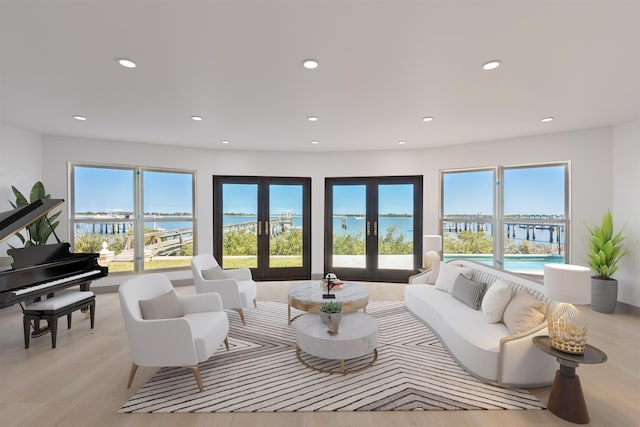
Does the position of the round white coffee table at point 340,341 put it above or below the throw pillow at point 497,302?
below

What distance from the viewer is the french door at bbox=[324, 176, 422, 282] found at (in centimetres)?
588

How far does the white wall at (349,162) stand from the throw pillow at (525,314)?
3188 mm

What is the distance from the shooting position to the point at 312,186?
6.09m

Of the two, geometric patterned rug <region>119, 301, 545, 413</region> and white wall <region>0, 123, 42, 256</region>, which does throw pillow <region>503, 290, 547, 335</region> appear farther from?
white wall <region>0, 123, 42, 256</region>

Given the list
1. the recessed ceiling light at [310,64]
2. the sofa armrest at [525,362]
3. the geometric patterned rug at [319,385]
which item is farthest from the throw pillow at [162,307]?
the sofa armrest at [525,362]

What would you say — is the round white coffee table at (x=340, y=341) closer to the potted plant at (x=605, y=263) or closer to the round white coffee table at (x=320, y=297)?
the round white coffee table at (x=320, y=297)

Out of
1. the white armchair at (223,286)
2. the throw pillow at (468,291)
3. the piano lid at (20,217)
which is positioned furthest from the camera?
the white armchair at (223,286)

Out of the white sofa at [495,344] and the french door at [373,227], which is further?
the french door at [373,227]

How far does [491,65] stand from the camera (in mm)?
2406

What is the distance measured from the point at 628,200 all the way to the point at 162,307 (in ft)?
21.0

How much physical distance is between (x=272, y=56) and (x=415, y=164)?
422 centimetres

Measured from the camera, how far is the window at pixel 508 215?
4820 mm

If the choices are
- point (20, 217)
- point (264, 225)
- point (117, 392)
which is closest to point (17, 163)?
point (20, 217)

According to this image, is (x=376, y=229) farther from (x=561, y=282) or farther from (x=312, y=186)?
(x=561, y=282)
